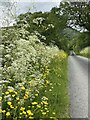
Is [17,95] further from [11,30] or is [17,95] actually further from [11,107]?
[11,30]

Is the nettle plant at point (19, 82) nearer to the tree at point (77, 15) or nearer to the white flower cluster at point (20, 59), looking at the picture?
the white flower cluster at point (20, 59)

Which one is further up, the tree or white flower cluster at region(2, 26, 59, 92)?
the tree

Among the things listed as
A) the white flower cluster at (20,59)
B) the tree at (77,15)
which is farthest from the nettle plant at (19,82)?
the tree at (77,15)

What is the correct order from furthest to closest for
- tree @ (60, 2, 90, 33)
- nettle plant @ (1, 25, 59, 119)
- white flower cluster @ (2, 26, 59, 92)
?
1. tree @ (60, 2, 90, 33)
2. white flower cluster @ (2, 26, 59, 92)
3. nettle plant @ (1, 25, 59, 119)

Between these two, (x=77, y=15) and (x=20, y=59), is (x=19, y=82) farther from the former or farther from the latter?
(x=77, y=15)

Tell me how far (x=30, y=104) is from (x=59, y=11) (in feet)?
116

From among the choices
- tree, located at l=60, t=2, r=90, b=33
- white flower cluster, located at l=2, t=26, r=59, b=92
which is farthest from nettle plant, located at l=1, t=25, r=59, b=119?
tree, located at l=60, t=2, r=90, b=33

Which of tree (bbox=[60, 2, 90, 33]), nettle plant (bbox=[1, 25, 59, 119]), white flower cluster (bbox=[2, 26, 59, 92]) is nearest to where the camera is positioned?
nettle plant (bbox=[1, 25, 59, 119])

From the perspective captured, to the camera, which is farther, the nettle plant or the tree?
the tree

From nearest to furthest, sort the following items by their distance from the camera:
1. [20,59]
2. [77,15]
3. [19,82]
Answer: [19,82], [20,59], [77,15]

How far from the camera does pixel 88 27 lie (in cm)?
3962

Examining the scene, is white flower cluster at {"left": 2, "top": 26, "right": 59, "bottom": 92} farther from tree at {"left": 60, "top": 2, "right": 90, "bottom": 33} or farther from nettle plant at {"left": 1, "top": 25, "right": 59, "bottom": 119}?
tree at {"left": 60, "top": 2, "right": 90, "bottom": 33}

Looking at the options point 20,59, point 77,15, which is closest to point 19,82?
point 20,59

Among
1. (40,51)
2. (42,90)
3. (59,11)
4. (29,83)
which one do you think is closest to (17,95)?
(29,83)
